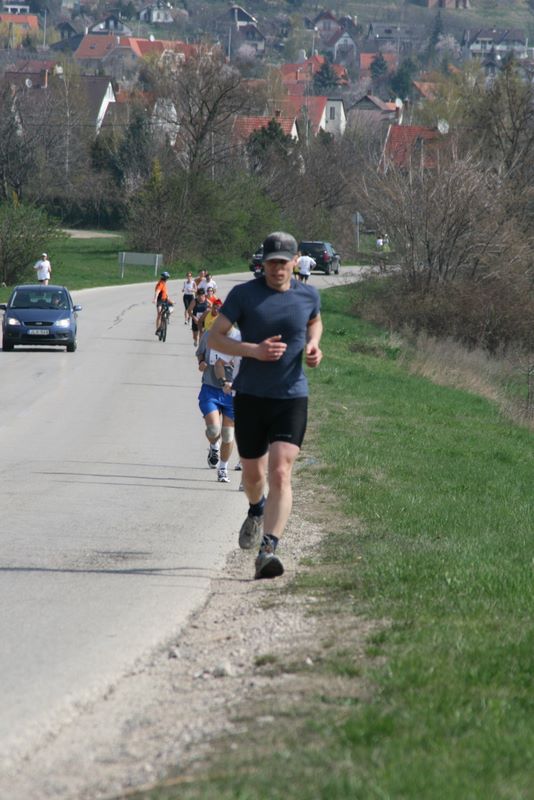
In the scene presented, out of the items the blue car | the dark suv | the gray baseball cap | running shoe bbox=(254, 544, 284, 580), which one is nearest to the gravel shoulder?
running shoe bbox=(254, 544, 284, 580)

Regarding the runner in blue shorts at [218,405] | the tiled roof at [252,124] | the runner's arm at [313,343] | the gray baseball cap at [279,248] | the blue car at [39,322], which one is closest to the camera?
the gray baseball cap at [279,248]

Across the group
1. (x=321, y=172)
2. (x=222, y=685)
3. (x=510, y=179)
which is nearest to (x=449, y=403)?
(x=222, y=685)

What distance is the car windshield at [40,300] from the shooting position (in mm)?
32344

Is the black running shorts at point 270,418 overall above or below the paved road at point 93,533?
above

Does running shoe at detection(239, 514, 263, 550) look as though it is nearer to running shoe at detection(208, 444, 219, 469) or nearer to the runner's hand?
the runner's hand

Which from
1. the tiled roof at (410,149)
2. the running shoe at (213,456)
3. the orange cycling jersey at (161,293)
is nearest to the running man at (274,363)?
the running shoe at (213,456)

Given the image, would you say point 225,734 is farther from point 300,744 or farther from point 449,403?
point 449,403

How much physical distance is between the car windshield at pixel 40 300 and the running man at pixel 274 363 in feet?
78.8

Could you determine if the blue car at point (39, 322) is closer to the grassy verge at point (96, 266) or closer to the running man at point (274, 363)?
the grassy verge at point (96, 266)

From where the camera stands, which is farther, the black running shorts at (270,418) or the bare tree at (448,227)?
the bare tree at (448,227)

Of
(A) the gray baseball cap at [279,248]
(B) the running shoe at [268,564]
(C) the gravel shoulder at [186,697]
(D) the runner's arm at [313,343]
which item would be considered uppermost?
(A) the gray baseball cap at [279,248]

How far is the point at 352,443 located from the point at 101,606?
9.26 meters

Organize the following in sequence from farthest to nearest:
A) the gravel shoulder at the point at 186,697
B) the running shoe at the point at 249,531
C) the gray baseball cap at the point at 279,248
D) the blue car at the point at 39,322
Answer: the blue car at the point at 39,322 < the running shoe at the point at 249,531 < the gray baseball cap at the point at 279,248 < the gravel shoulder at the point at 186,697

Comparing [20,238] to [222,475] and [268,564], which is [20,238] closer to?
[222,475]
